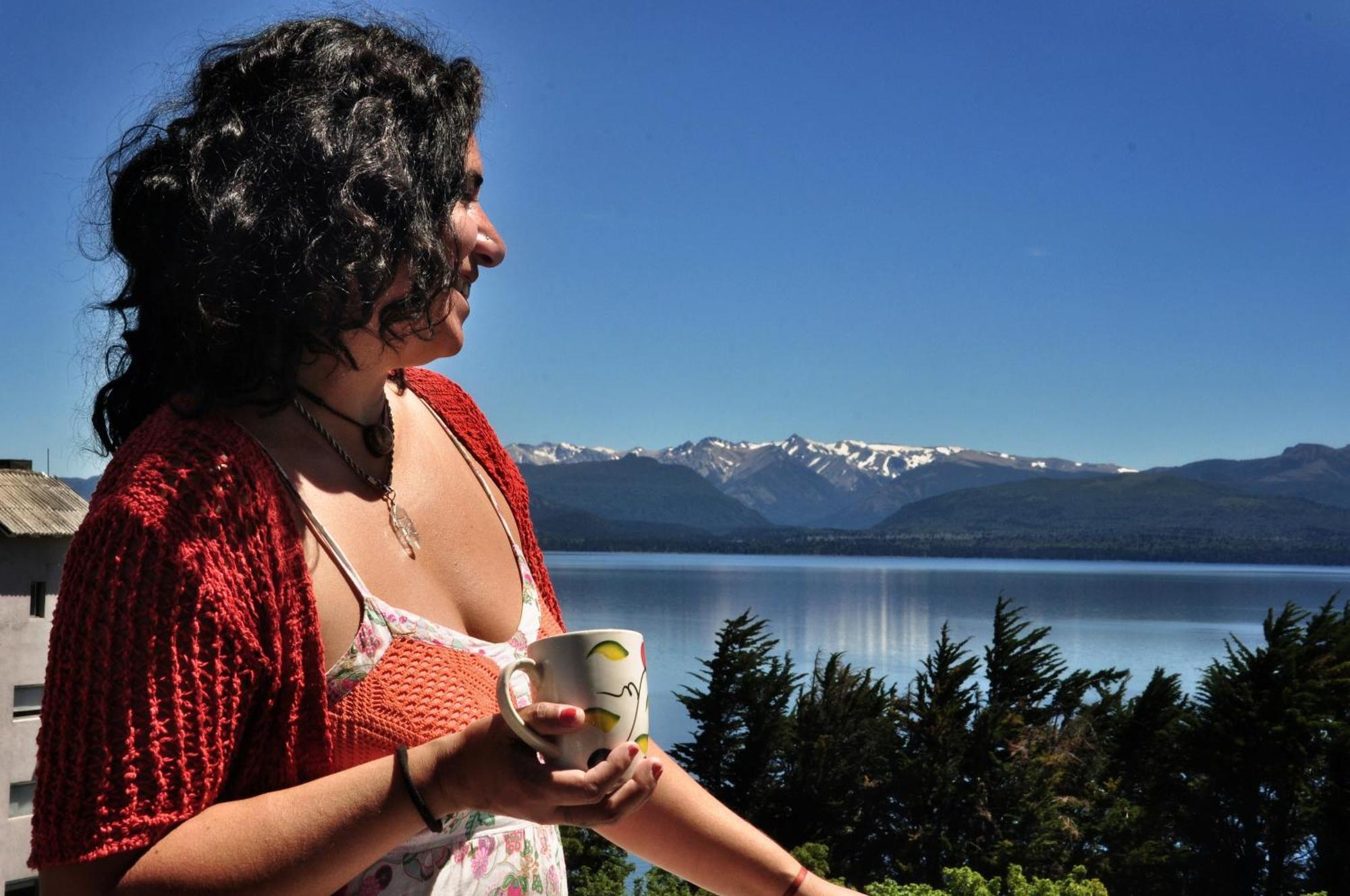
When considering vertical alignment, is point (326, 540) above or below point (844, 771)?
above

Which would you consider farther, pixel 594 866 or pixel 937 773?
pixel 937 773

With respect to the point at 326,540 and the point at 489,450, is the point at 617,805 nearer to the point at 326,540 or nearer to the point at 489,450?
the point at 326,540

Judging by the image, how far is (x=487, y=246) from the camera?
1.34 metres

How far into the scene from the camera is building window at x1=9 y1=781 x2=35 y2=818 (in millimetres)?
15266

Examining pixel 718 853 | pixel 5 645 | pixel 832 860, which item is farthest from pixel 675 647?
pixel 718 853

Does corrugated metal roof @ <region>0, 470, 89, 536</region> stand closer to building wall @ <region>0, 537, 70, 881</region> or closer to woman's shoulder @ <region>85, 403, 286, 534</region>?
building wall @ <region>0, 537, 70, 881</region>

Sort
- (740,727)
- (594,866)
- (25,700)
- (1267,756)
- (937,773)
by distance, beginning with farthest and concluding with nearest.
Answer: (740,727) < (937,773) < (594,866) < (1267,756) < (25,700)

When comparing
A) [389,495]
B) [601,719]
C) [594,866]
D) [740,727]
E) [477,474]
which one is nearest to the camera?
[601,719]

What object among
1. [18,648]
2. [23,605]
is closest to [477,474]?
[23,605]

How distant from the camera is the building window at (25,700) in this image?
1502cm

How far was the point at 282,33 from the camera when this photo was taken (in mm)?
1268

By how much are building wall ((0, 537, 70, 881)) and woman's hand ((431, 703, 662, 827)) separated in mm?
13584

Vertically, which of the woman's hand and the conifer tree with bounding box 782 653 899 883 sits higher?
the woman's hand

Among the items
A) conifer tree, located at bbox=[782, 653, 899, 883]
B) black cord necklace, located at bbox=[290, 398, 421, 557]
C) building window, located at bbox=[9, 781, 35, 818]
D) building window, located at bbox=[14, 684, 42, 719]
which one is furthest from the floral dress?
conifer tree, located at bbox=[782, 653, 899, 883]
